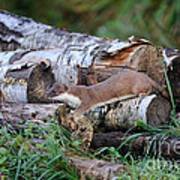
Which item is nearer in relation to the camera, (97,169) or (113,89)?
(97,169)

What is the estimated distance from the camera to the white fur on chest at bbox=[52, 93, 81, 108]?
149 inches

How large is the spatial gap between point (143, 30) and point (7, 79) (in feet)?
15.8

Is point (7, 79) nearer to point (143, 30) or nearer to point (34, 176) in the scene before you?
point (34, 176)

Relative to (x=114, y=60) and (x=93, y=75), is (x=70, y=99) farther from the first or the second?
(x=114, y=60)

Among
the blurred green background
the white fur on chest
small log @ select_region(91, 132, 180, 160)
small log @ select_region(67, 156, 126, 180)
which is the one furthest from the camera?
the blurred green background

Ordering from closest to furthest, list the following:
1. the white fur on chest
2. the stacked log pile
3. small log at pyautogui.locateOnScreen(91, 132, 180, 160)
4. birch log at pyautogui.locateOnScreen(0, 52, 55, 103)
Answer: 1. small log at pyautogui.locateOnScreen(91, 132, 180, 160)
2. the stacked log pile
3. birch log at pyautogui.locateOnScreen(0, 52, 55, 103)
4. the white fur on chest

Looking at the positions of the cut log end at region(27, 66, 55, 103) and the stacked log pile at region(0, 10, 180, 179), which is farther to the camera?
the cut log end at region(27, 66, 55, 103)

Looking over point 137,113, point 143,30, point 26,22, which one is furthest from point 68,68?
point 143,30

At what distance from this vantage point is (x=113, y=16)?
9539 mm

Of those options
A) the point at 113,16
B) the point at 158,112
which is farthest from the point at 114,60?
the point at 113,16

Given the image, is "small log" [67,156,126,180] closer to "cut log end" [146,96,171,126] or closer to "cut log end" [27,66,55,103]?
"cut log end" [146,96,171,126]

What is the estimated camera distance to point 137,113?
135 inches

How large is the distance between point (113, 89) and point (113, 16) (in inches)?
233

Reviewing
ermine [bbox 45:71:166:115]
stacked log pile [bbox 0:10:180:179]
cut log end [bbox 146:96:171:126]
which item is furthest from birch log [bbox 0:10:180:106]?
cut log end [bbox 146:96:171:126]
